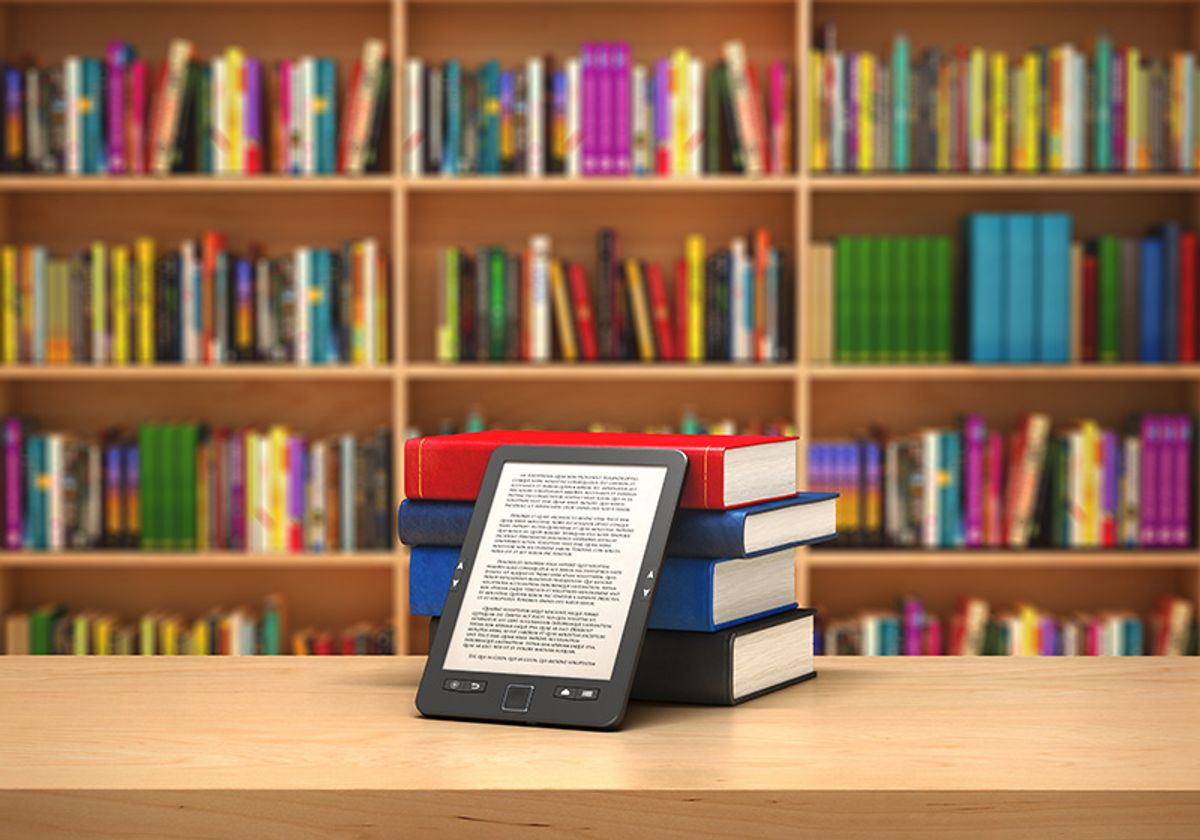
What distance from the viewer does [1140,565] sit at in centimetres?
365

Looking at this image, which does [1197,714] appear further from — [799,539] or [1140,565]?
[1140,565]

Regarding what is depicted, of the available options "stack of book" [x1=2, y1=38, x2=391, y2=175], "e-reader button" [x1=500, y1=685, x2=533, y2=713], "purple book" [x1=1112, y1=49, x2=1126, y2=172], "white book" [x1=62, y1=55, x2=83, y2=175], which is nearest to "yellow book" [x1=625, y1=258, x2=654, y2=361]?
"stack of book" [x1=2, y1=38, x2=391, y2=175]

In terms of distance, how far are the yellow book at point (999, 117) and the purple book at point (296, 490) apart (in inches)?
65.4

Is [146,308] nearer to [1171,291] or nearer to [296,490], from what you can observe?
[296,490]

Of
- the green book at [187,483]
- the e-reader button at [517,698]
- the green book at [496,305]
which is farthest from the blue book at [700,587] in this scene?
the green book at [187,483]

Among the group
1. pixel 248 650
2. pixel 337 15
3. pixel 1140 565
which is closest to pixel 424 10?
pixel 337 15

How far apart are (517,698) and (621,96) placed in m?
2.52

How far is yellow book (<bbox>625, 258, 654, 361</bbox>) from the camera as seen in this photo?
11.3 ft

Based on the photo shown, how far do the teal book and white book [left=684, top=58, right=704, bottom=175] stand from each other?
42 centimetres

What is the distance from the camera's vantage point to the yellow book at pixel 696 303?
11.3ft

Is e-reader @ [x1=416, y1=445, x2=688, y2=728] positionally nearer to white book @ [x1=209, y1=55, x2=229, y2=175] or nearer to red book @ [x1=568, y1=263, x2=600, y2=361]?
red book @ [x1=568, y1=263, x2=600, y2=361]

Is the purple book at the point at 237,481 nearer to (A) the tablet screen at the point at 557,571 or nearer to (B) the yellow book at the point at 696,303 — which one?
(B) the yellow book at the point at 696,303
